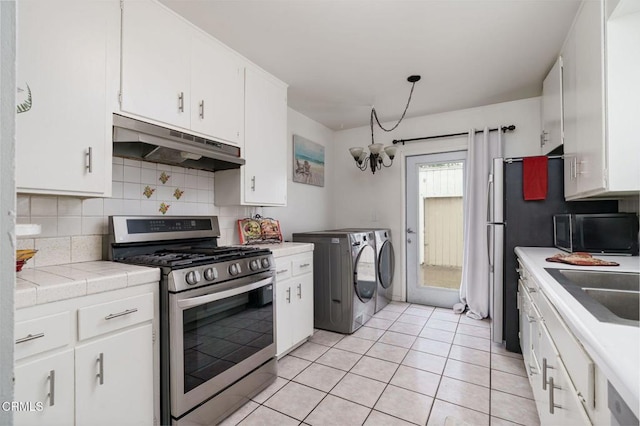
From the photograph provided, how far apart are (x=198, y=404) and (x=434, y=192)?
3.40 m

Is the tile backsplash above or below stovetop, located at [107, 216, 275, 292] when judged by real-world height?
above

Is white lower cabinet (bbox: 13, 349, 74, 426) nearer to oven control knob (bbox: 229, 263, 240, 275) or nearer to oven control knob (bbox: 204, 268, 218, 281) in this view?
oven control knob (bbox: 204, 268, 218, 281)

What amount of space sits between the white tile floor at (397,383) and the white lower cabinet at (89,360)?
0.65 meters

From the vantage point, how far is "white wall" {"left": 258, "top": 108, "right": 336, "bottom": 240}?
3.57 m

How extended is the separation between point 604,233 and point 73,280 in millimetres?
3001

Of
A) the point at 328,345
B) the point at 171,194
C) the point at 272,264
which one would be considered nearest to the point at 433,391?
the point at 328,345

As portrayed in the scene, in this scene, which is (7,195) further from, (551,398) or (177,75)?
(177,75)

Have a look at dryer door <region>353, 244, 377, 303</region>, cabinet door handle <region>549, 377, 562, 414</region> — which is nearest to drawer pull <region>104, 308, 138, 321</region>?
cabinet door handle <region>549, 377, 562, 414</region>

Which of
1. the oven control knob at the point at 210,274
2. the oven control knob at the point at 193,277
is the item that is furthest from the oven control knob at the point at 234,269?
the oven control knob at the point at 193,277

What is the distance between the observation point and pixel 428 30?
6.96 feet

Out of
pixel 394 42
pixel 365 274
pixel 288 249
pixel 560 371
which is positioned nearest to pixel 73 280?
pixel 288 249

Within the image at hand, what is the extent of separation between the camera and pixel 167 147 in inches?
71.4

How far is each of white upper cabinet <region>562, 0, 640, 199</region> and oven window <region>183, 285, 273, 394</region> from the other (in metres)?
2.08

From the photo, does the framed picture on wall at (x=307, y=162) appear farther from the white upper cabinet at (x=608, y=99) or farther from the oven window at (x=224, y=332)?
the white upper cabinet at (x=608, y=99)
